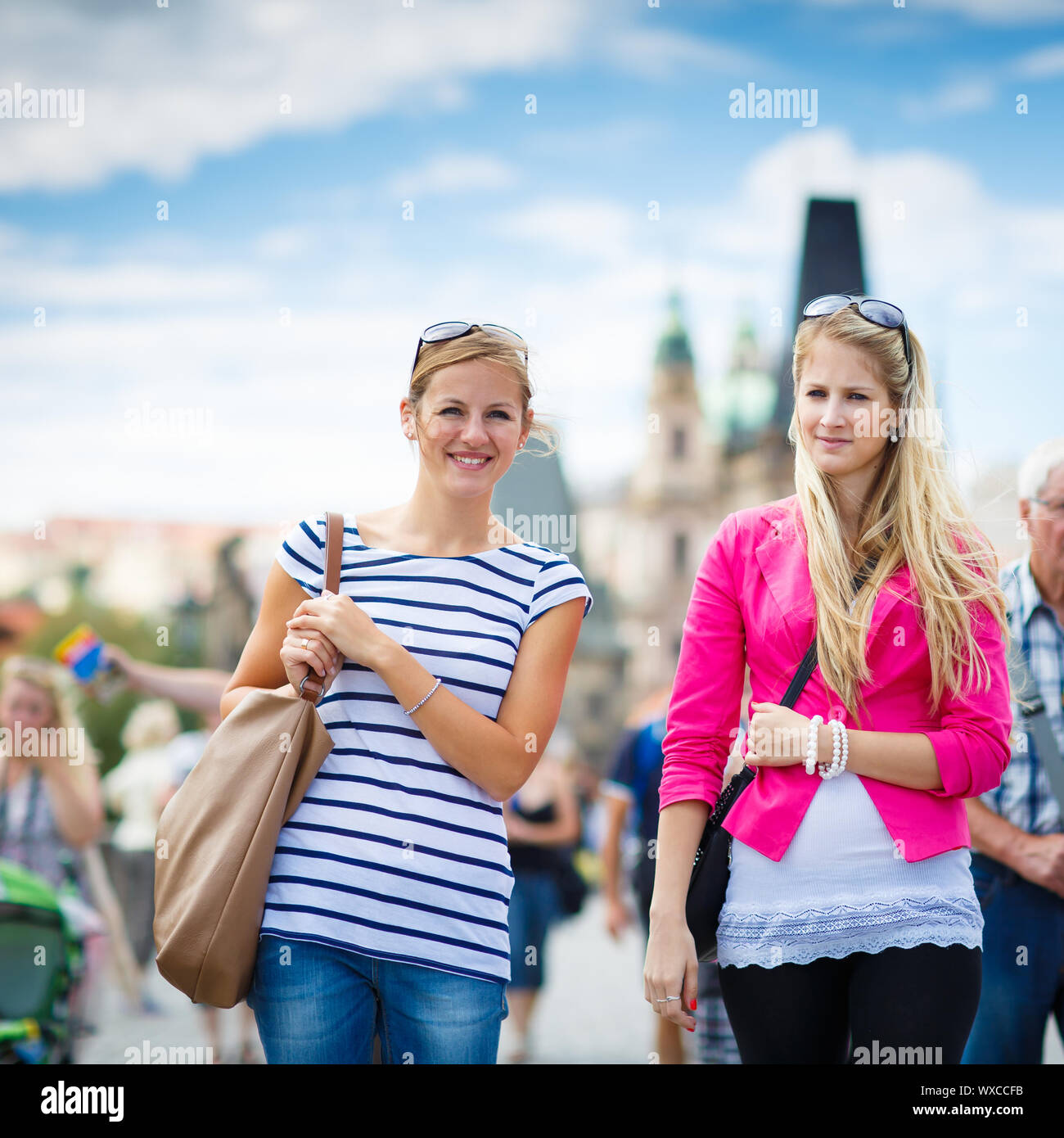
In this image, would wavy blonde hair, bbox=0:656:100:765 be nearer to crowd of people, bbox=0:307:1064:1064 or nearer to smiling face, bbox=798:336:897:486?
crowd of people, bbox=0:307:1064:1064

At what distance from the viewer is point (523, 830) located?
6703 mm

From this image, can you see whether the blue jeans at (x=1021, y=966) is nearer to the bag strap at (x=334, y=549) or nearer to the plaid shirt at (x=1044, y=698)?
the plaid shirt at (x=1044, y=698)

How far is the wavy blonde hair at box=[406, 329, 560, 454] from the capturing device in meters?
2.40

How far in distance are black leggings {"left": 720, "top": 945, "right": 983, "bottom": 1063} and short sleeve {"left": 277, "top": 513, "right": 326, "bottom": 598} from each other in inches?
39.8

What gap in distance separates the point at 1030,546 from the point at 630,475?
63.0 meters

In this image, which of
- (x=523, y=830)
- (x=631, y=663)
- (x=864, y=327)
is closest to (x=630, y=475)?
(x=631, y=663)

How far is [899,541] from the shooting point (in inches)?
90.7

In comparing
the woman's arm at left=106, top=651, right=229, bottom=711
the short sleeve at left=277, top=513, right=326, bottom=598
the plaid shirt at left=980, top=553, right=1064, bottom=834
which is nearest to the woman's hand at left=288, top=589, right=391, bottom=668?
the short sleeve at left=277, top=513, right=326, bottom=598

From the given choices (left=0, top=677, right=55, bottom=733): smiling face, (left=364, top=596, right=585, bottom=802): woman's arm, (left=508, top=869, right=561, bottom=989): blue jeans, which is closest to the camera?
(left=364, top=596, right=585, bottom=802): woman's arm

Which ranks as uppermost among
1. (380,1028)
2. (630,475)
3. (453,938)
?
(630,475)

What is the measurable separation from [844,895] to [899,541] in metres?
0.64

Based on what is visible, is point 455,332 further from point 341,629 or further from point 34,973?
point 34,973

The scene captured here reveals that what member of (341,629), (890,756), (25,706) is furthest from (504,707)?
(25,706)
